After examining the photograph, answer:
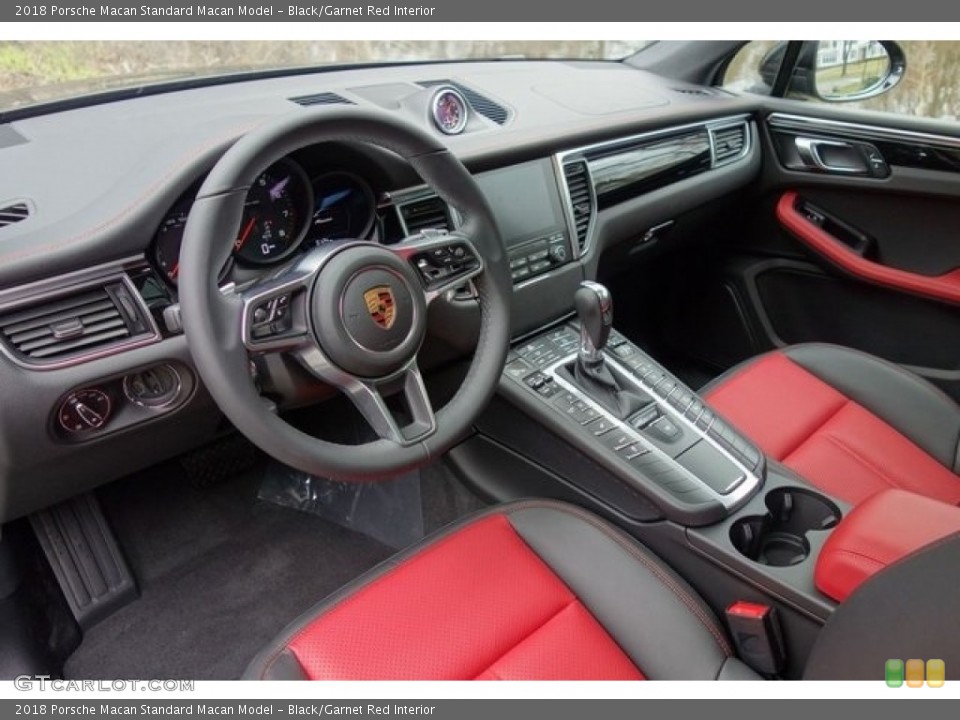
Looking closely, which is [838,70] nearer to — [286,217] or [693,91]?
[693,91]

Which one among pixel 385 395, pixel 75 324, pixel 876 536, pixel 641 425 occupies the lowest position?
pixel 641 425

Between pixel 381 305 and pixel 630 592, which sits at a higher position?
pixel 381 305

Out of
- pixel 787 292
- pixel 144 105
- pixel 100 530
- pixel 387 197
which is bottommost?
pixel 100 530

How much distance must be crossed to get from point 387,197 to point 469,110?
0.49 metres

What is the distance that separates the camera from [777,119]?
230 cm

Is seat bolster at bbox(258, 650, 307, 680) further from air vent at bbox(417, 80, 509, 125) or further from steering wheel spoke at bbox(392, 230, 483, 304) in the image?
air vent at bbox(417, 80, 509, 125)

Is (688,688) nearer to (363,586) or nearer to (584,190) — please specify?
(363,586)

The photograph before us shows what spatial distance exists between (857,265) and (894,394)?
0.57 metres

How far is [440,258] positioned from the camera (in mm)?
1231

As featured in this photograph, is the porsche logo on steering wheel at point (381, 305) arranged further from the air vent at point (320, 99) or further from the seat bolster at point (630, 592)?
the air vent at point (320, 99)

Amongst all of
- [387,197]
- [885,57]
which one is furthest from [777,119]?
[387,197]

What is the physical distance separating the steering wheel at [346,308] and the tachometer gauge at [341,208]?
147mm

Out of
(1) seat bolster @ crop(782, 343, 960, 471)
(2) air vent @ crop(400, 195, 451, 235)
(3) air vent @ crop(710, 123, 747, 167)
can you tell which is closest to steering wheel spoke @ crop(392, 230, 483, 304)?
(2) air vent @ crop(400, 195, 451, 235)

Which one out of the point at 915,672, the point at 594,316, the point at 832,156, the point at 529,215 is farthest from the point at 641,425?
the point at 832,156
